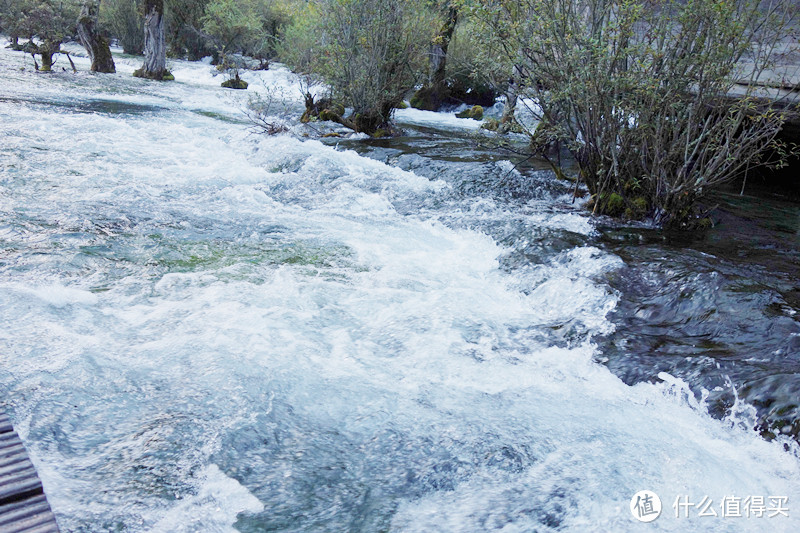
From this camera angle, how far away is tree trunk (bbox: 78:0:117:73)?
2150 centimetres

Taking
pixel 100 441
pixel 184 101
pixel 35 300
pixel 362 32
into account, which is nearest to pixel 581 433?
pixel 100 441

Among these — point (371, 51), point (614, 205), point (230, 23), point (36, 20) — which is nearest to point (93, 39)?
point (36, 20)

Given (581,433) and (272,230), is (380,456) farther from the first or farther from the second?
(272,230)

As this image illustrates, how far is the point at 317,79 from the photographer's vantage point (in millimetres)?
14047

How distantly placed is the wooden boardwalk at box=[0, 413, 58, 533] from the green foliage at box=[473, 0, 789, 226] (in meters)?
6.26

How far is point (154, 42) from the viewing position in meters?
22.7

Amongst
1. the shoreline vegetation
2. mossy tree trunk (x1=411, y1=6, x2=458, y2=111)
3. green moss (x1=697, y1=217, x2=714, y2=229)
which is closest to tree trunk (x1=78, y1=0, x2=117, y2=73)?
mossy tree trunk (x1=411, y1=6, x2=458, y2=111)

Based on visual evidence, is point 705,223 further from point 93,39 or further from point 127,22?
point 127,22

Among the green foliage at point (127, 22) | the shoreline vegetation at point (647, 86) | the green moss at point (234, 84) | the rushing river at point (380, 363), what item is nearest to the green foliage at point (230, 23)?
the green foliage at point (127, 22)

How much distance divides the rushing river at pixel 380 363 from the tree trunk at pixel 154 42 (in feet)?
57.0

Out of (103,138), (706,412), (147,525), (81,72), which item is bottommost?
(147,525)

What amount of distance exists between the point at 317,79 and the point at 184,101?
575cm

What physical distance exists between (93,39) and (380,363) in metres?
23.5

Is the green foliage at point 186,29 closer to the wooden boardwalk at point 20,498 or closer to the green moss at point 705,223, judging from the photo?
the green moss at point 705,223
